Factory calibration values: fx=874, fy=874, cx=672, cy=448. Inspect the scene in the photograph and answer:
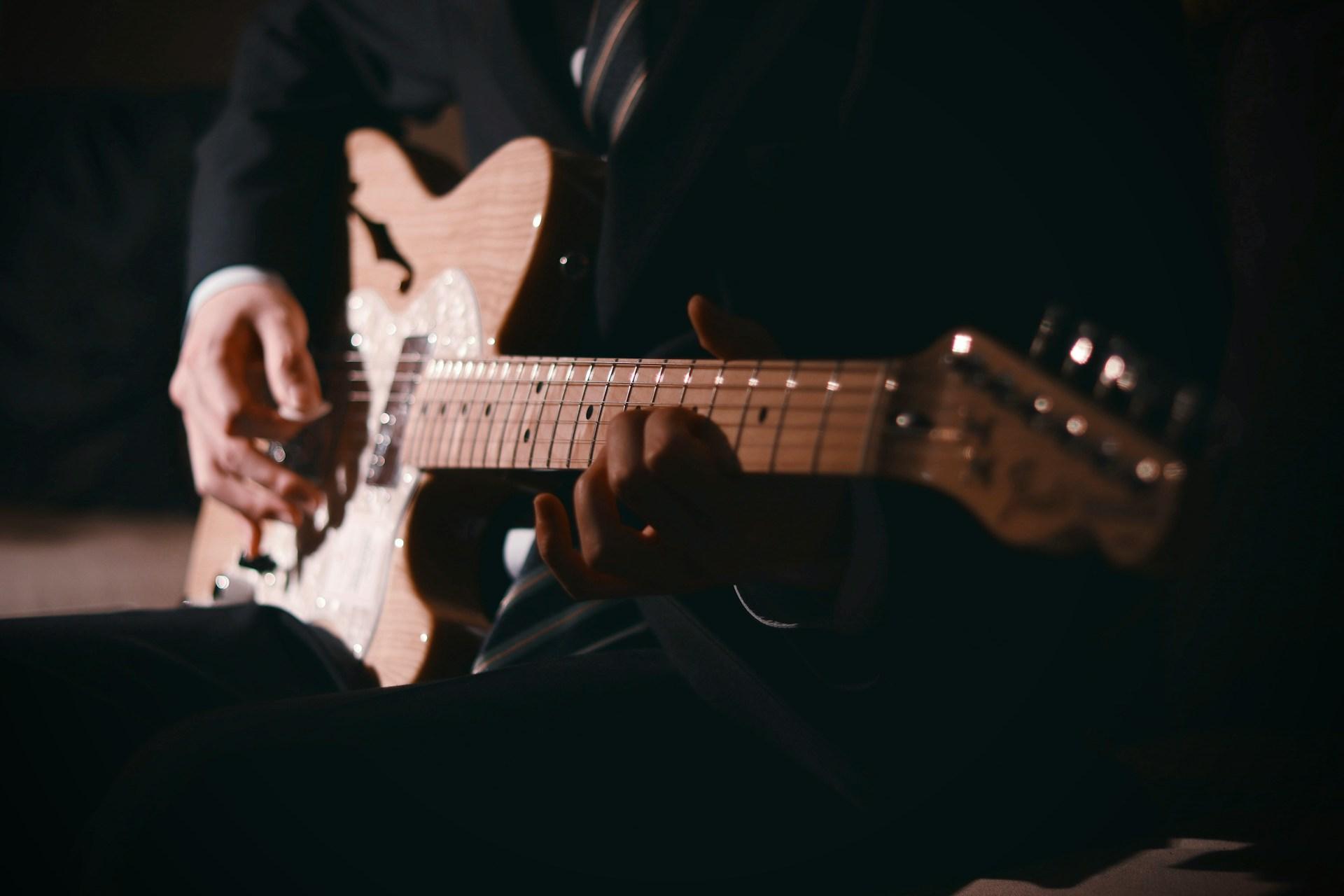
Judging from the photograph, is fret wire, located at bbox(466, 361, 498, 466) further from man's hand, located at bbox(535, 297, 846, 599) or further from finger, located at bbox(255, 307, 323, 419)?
finger, located at bbox(255, 307, 323, 419)

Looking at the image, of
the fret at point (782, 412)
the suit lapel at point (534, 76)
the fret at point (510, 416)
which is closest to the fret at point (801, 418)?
the fret at point (782, 412)

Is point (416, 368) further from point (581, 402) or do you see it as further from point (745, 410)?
point (745, 410)

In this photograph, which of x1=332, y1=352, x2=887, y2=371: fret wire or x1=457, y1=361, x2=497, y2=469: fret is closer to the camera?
x1=332, y1=352, x2=887, y2=371: fret wire

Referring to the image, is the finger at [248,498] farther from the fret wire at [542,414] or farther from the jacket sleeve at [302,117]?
the fret wire at [542,414]

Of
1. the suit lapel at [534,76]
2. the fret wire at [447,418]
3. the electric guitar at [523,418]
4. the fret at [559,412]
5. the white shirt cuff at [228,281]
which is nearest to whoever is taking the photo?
the electric guitar at [523,418]

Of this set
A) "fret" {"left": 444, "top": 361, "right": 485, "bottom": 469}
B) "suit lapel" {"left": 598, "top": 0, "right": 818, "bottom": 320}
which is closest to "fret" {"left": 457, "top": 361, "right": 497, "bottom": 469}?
"fret" {"left": 444, "top": 361, "right": 485, "bottom": 469}

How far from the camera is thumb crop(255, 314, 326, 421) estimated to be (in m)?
0.81

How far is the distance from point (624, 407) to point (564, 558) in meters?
0.09

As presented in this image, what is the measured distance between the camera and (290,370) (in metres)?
0.81

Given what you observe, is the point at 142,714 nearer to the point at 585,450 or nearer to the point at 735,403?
the point at 585,450

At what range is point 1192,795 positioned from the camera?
0.61 meters

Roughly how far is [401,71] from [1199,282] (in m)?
0.88

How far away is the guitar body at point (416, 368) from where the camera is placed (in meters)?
0.68

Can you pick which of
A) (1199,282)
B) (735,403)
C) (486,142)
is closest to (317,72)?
(486,142)
